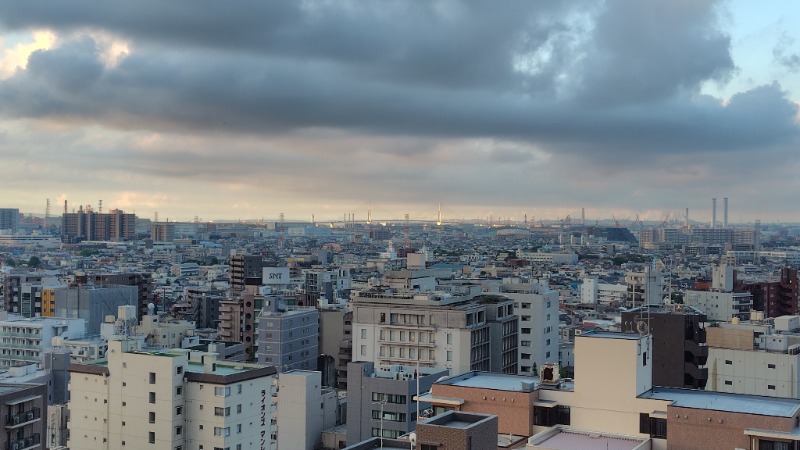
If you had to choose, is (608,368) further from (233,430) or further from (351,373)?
(351,373)

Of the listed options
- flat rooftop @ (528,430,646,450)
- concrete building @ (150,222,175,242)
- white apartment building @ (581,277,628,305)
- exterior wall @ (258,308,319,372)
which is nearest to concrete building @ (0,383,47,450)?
flat rooftop @ (528,430,646,450)

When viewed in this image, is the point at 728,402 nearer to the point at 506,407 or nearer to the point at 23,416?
the point at 506,407

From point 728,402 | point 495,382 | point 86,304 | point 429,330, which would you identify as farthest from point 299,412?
point 86,304

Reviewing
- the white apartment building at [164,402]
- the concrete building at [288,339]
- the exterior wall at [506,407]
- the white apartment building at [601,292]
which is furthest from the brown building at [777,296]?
the exterior wall at [506,407]

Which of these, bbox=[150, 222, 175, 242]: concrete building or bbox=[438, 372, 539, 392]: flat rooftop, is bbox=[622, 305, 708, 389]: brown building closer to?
bbox=[438, 372, 539, 392]: flat rooftop

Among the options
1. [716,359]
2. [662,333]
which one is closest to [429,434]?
[662,333]
